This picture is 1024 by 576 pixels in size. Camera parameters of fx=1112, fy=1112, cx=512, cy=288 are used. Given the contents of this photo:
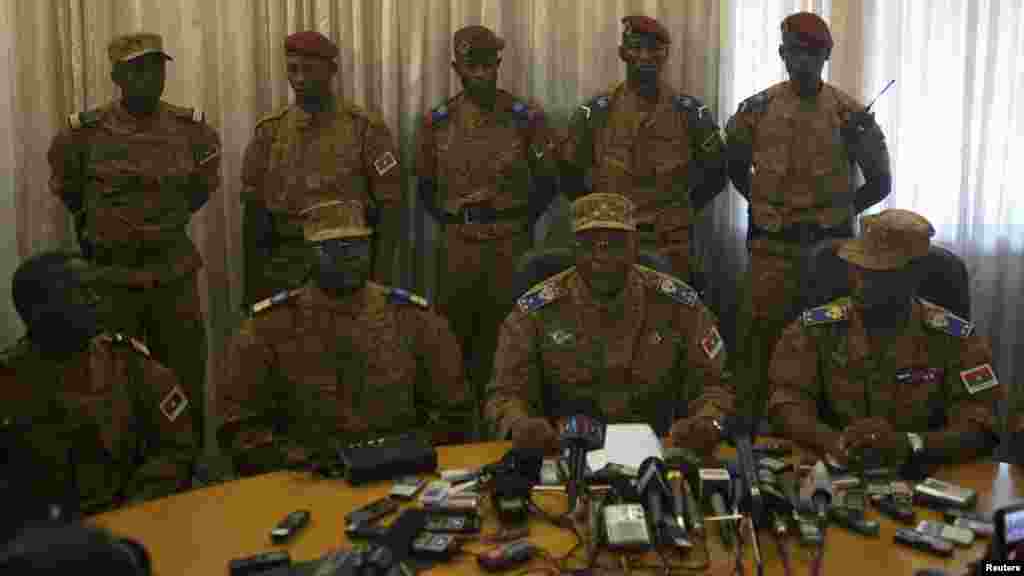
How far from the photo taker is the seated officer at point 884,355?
3.08 meters

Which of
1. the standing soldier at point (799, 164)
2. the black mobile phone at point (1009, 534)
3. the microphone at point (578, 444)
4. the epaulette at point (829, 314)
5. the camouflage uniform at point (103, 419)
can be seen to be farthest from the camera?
the standing soldier at point (799, 164)

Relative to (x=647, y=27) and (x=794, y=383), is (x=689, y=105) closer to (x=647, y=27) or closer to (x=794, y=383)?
(x=647, y=27)

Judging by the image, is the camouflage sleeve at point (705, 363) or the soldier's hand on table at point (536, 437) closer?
the soldier's hand on table at point (536, 437)

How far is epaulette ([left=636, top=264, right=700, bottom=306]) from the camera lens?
3.36 meters

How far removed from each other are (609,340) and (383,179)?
1668 mm

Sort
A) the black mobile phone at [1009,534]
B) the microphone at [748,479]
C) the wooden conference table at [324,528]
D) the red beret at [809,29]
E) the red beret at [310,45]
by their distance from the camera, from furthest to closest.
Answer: the red beret at [310,45]
the red beret at [809,29]
the microphone at [748,479]
the wooden conference table at [324,528]
the black mobile phone at [1009,534]

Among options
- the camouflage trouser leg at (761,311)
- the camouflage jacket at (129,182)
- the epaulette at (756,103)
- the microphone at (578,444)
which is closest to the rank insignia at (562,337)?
the microphone at (578,444)

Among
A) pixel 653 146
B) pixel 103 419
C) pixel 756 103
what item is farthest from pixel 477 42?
pixel 103 419

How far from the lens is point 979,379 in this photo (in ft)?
10.00

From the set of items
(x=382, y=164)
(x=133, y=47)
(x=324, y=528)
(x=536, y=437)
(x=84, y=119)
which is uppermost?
(x=133, y=47)

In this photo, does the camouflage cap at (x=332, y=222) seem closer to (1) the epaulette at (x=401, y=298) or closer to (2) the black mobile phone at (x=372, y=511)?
(1) the epaulette at (x=401, y=298)

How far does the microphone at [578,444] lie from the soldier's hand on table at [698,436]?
0.19 meters

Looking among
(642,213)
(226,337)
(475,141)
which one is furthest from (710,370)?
(226,337)

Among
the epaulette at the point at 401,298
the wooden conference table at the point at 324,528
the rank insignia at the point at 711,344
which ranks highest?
the epaulette at the point at 401,298
